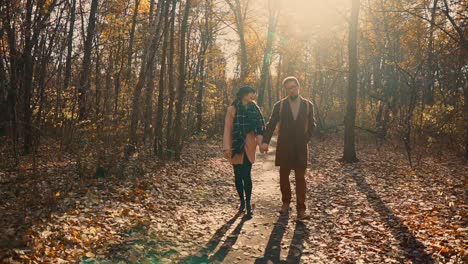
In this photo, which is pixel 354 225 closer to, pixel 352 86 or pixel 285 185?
pixel 285 185

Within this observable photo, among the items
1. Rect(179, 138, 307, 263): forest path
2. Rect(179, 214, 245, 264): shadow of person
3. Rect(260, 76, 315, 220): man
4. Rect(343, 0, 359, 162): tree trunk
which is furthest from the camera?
Rect(343, 0, 359, 162): tree trunk

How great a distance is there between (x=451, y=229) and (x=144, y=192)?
5296 mm

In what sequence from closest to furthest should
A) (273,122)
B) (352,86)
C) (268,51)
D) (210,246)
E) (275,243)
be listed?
(210,246), (275,243), (273,122), (352,86), (268,51)

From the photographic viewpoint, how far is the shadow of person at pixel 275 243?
4855mm

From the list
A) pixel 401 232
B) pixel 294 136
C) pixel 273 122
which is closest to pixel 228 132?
pixel 273 122

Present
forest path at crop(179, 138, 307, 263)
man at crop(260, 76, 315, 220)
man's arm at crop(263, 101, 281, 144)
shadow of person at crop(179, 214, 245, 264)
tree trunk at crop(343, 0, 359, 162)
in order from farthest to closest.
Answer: tree trunk at crop(343, 0, 359, 162), man's arm at crop(263, 101, 281, 144), man at crop(260, 76, 315, 220), forest path at crop(179, 138, 307, 263), shadow of person at crop(179, 214, 245, 264)

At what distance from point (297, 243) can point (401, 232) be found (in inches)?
62.9

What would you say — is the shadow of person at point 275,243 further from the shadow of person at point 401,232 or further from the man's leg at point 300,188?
the shadow of person at point 401,232

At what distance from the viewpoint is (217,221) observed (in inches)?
254

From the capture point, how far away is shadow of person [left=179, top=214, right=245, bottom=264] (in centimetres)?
478

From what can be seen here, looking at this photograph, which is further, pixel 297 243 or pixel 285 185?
pixel 285 185

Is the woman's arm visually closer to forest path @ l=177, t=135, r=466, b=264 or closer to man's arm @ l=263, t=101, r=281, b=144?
man's arm @ l=263, t=101, r=281, b=144

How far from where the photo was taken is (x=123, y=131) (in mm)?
9758

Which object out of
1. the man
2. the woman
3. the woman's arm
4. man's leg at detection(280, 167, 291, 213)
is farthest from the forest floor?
the woman's arm
